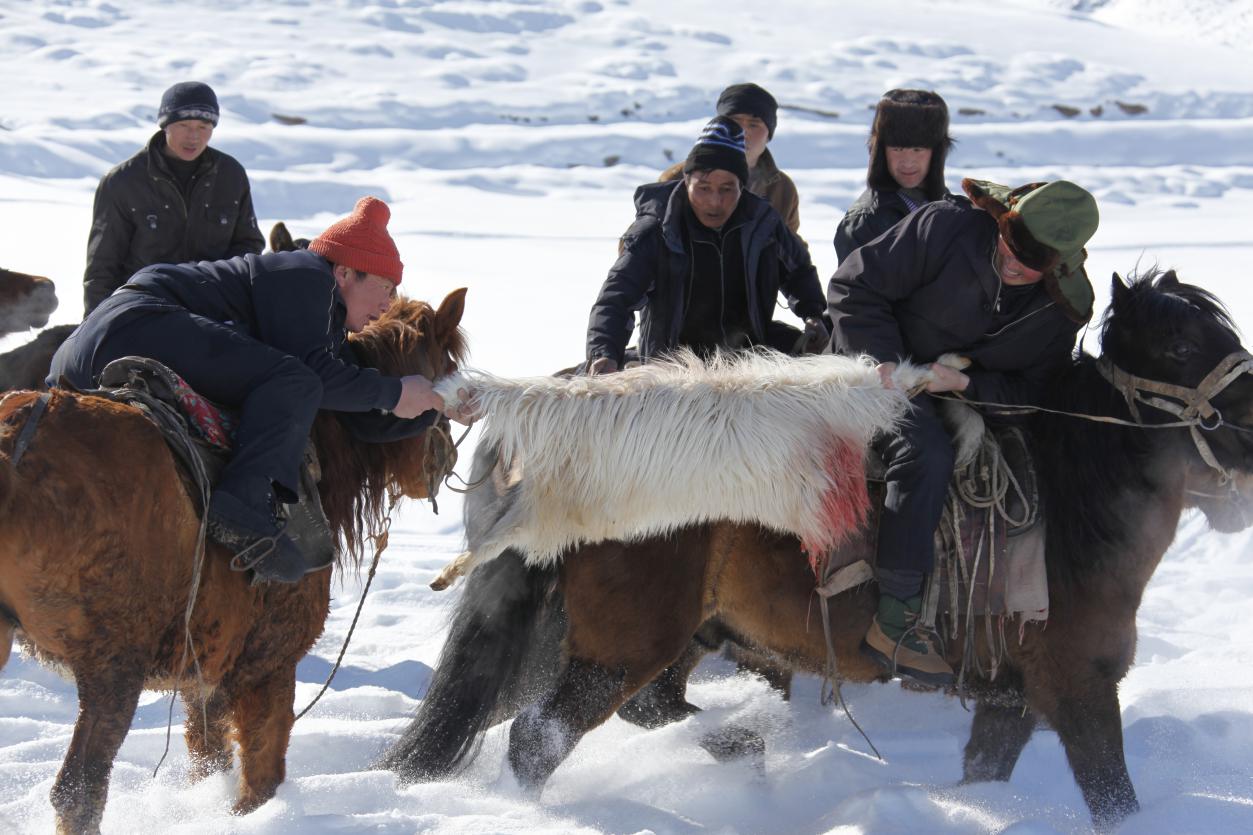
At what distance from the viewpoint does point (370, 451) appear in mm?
3451

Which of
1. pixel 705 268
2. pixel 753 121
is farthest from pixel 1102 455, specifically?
pixel 753 121

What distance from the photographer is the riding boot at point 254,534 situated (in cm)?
285

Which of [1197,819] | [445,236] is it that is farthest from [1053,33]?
[1197,819]

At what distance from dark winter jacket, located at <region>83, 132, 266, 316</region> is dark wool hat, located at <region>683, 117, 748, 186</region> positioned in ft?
6.59

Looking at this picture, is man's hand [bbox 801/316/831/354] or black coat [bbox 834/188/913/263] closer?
black coat [bbox 834/188/913/263]

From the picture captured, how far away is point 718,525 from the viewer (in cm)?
333

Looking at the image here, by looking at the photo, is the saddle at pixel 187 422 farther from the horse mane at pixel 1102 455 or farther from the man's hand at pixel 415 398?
the horse mane at pixel 1102 455

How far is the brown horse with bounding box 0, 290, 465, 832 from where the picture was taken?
101 inches

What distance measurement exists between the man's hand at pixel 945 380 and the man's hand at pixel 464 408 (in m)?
1.26

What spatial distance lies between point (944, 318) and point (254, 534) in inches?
77.2

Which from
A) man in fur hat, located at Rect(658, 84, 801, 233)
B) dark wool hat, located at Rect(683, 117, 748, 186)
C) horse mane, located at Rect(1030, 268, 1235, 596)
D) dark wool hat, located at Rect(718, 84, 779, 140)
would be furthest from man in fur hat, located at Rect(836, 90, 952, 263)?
horse mane, located at Rect(1030, 268, 1235, 596)

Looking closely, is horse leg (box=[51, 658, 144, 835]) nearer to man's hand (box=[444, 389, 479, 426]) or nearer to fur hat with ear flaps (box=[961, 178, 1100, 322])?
man's hand (box=[444, 389, 479, 426])

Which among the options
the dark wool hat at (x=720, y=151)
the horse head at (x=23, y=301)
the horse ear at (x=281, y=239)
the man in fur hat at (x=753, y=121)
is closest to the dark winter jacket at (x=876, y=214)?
the dark wool hat at (x=720, y=151)

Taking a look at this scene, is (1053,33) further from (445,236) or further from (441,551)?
(441,551)
